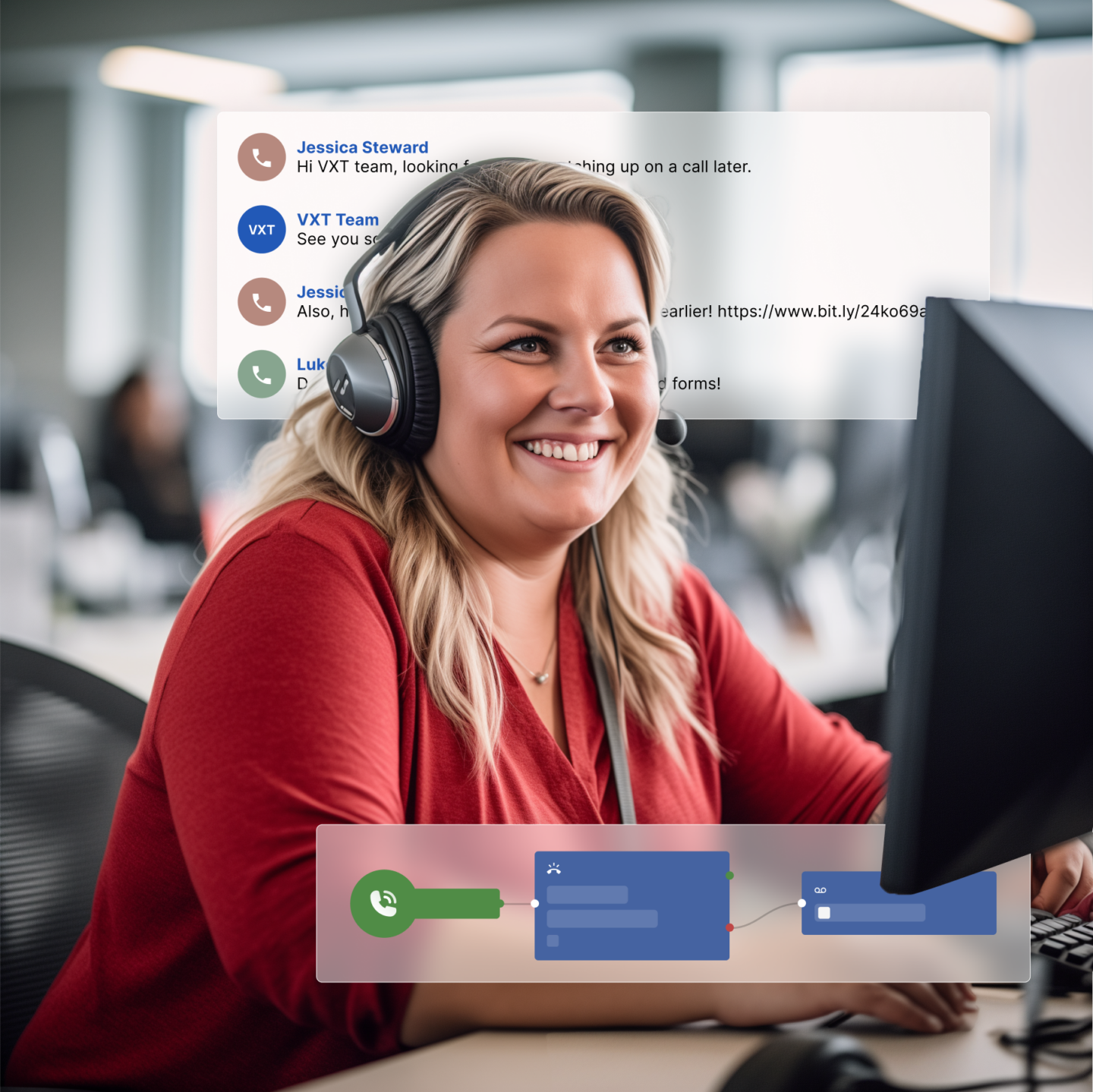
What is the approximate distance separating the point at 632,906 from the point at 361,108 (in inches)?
24.4

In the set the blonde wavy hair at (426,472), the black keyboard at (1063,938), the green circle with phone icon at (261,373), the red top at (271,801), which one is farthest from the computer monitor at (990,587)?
the green circle with phone icon at (261,373)

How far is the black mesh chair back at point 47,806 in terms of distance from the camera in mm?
780

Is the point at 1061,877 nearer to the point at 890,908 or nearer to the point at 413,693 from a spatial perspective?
the point at 890,908

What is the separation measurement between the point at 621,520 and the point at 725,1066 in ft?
1.59

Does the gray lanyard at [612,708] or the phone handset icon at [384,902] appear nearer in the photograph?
the phone handset icon at [384,902]

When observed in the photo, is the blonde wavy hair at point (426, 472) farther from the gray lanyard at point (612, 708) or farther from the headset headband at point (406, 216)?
the gray lanyard at point (612, 708)

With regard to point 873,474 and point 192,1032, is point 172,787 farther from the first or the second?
point 873,474

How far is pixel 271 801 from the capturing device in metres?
0.62

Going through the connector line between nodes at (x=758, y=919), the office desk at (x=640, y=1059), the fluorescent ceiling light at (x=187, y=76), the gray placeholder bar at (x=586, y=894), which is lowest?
the office desk at (x=640, y=1059)

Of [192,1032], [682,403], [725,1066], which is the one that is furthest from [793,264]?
[192,1032]

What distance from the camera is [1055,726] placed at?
53 cm

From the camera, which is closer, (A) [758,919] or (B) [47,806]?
(A) [758,919]

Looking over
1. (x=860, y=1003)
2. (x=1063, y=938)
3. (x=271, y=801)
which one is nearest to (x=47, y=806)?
(x=271, y=801)

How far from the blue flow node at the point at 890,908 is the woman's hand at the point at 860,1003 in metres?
0.05
